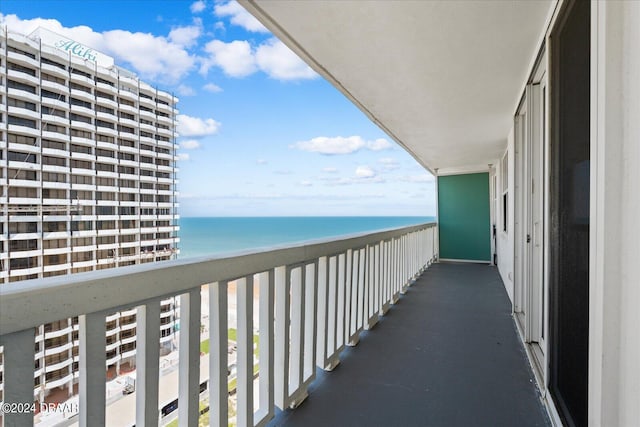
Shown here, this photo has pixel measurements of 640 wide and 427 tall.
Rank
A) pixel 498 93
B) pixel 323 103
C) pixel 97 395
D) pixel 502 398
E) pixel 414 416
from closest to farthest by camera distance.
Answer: pixel 97 395 → pixel 414 416 → pixel 502 398 → pixel 498 93 → pixel 323 103

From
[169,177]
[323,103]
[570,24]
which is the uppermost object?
[323,103]

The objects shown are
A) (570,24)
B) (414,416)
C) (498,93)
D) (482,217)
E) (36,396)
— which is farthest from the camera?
(482,217)

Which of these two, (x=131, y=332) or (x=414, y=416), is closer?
(x=131, y=332)

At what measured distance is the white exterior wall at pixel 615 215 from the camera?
908 millimetres

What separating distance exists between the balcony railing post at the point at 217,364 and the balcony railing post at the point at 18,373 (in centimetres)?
58

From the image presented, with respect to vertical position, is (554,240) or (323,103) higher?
(323,103)

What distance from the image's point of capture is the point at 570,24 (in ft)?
5.02

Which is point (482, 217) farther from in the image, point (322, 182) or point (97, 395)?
point (322, 182)

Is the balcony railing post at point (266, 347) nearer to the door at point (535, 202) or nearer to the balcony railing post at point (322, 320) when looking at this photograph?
the balcony railing post at point (322, 320)

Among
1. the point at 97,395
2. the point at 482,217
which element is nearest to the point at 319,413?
the point at 97,395

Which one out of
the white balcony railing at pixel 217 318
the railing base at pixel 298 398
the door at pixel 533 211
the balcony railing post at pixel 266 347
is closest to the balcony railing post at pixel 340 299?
the white balcony railing at pixel 217 318

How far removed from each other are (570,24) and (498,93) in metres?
1.70

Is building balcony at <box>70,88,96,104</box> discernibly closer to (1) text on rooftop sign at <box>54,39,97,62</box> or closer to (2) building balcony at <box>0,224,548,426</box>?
(1) text on rooftop sign at <box>54,39,97,62</box>

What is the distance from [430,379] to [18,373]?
2.03 meters
